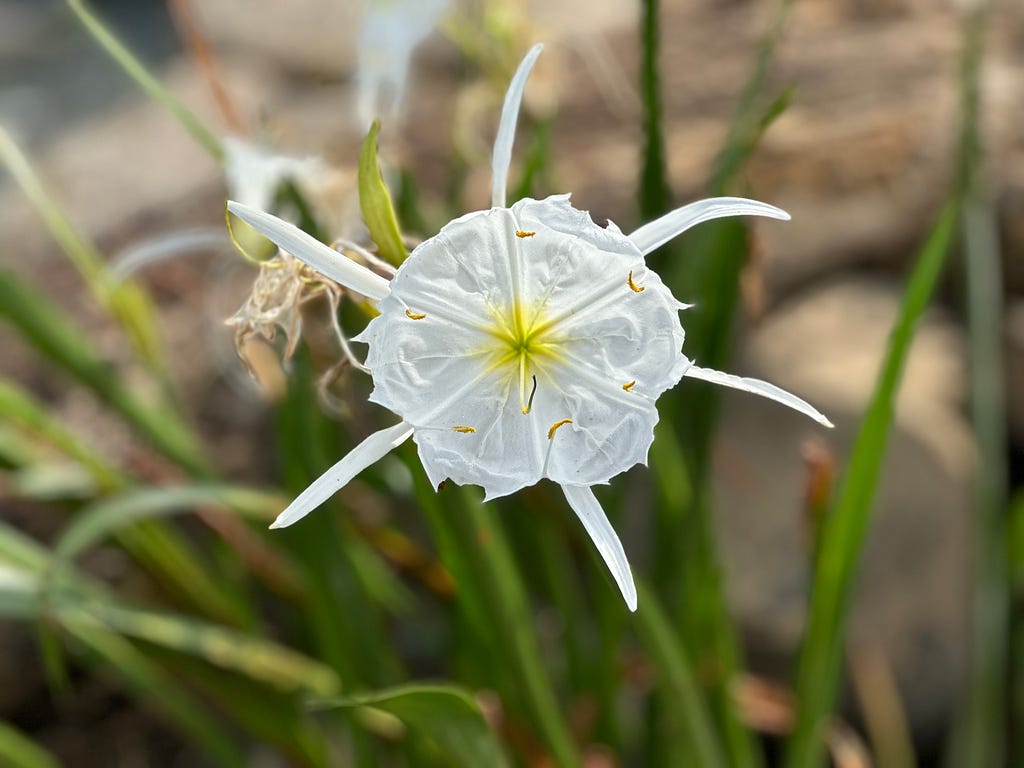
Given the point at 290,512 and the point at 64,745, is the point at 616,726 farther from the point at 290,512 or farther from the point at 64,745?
the point at 64,745

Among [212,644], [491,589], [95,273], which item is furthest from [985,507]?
[95,273]

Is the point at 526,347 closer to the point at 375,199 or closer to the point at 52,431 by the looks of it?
the point at 375,199

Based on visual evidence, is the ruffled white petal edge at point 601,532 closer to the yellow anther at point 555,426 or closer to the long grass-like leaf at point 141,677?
the yellow anther at point 555,426

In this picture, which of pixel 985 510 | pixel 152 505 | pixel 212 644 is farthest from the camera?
pixel 985 510

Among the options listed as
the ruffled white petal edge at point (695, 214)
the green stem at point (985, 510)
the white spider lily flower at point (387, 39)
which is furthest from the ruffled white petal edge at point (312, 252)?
the green stem at point (985, 510)

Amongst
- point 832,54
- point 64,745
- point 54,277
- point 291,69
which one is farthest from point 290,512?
point 291,69
